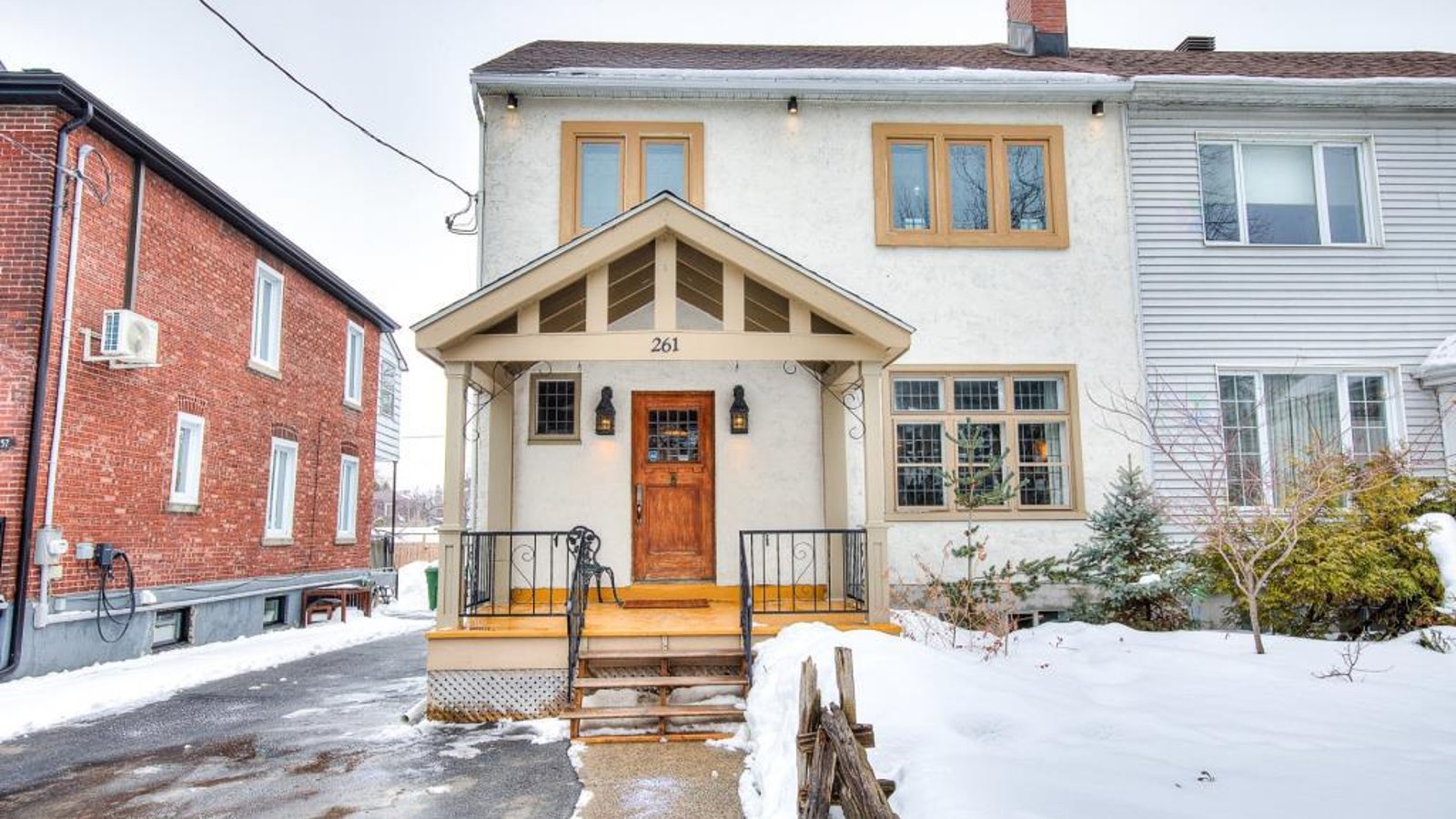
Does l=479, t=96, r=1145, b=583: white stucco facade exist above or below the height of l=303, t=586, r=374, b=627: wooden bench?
above

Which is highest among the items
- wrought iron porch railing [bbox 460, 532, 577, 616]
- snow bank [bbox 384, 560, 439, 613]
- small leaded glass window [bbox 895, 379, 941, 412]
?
small leaded glass window [bbox 895, 379, 941, 412]

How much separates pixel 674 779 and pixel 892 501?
4.86 meters

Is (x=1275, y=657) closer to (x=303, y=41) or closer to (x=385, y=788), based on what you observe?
(x=385, y=788)

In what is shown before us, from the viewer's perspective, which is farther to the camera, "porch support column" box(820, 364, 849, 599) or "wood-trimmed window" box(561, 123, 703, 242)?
"wood-trimmed window" box(561, 123, 703, 242)

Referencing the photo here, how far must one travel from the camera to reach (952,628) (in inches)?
295

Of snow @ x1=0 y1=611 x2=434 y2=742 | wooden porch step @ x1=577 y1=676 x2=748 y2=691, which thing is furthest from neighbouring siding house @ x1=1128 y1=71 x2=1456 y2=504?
snow @ x1=0 y1=611 x2=434 y2=742

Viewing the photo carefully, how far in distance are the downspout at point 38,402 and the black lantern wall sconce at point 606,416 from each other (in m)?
5.72

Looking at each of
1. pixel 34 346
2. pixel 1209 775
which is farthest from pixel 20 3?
pixel 1209 775

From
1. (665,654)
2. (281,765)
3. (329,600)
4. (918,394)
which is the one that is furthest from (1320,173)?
(329,600)

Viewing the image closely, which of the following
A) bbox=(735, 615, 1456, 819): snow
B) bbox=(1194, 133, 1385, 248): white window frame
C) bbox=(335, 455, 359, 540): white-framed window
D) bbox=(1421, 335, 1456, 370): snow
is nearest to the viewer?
bbox=(735, 615, 1456, 819): snow

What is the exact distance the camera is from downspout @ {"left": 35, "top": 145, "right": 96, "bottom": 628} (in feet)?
29.2

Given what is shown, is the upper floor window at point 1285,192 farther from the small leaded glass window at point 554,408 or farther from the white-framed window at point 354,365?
the white-framed window at point 354,365

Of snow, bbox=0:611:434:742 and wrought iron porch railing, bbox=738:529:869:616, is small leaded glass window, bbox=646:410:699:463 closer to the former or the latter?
wrought iron porch railing, bbox=738:529:869:616

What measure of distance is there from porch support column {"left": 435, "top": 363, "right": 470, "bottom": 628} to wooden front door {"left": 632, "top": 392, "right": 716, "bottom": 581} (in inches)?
94.5
